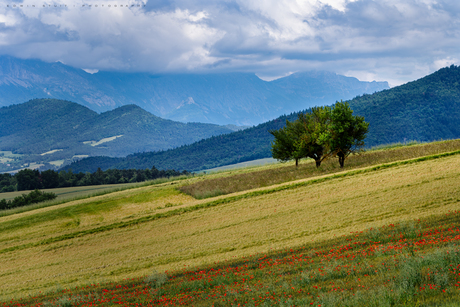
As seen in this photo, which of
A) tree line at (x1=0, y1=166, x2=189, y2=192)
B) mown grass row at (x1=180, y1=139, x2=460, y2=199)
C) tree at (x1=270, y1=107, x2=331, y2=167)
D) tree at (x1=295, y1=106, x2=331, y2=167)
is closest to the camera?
mown grass row at (x1=180, y1=139, x2=460, y2=199)

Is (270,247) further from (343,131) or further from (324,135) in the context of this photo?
(343,131)

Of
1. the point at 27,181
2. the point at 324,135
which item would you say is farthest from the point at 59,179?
the point at 324,135

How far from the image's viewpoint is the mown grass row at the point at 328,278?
9461mm

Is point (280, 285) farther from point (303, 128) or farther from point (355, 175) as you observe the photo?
point (303, 128)

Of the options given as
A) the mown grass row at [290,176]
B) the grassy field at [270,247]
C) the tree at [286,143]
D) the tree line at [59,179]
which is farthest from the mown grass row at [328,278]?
the tree line at [59,179]

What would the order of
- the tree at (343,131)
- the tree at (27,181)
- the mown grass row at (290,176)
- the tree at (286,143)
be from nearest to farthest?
1. the mown grass row at (290,176)
2. the tree at (343,131)
3. the tree at (286,143)
4. the tree at (27,181)

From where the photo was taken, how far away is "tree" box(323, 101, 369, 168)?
45.0 m

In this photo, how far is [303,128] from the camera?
5341 centimetres

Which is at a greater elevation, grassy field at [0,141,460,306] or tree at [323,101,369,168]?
tree at [323,101,369,168]

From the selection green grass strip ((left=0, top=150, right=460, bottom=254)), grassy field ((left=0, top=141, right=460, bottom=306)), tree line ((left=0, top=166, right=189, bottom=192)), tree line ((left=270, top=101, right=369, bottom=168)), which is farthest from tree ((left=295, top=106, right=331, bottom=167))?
tree line ((left=0, top=166, right=189, bottom=192))

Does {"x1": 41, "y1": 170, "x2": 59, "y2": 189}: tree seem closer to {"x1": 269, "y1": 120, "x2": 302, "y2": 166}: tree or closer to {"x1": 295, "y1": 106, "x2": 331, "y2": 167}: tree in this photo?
{"x1": 269, "y1": 120, "x2": 302, "y2": 166}: tree

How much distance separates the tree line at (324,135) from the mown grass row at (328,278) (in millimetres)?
29093

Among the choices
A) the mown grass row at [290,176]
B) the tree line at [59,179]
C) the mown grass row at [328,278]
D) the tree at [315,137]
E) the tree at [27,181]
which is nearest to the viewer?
the mown grass row at [328,278]

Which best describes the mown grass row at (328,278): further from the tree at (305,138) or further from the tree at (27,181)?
the tree at (27,181)
